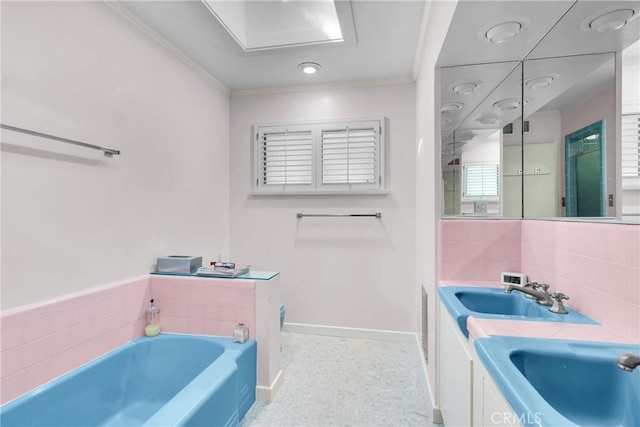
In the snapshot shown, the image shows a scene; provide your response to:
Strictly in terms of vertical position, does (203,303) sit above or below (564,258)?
below

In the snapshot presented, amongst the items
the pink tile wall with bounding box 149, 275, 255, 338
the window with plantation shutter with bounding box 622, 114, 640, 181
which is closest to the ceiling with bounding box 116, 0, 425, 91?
the window with plantation shutter with bounding box 622, 114, 640, 181

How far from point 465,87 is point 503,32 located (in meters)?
0.43

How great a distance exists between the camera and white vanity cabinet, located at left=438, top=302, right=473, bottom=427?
1.12m

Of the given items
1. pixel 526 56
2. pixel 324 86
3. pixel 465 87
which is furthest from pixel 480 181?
pixel 324 86

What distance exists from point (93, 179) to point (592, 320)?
2.44 metres

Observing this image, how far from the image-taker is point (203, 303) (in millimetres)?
1962

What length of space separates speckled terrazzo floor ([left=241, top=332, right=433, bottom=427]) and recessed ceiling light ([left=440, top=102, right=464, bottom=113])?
1.86 m

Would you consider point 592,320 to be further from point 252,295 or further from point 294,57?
point 294,57

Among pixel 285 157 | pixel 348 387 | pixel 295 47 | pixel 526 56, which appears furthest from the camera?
pixel 285 157

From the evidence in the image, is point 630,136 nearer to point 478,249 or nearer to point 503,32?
point 503,32

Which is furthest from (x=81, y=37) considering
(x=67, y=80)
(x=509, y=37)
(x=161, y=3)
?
(x=509, y=37)

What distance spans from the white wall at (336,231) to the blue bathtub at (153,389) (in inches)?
48.3

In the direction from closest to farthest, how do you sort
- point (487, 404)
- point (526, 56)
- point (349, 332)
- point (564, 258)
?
point (487, 404), point (564, 258), point (526, 56), point (349, 332)

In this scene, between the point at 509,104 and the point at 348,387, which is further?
the point at 348,387
